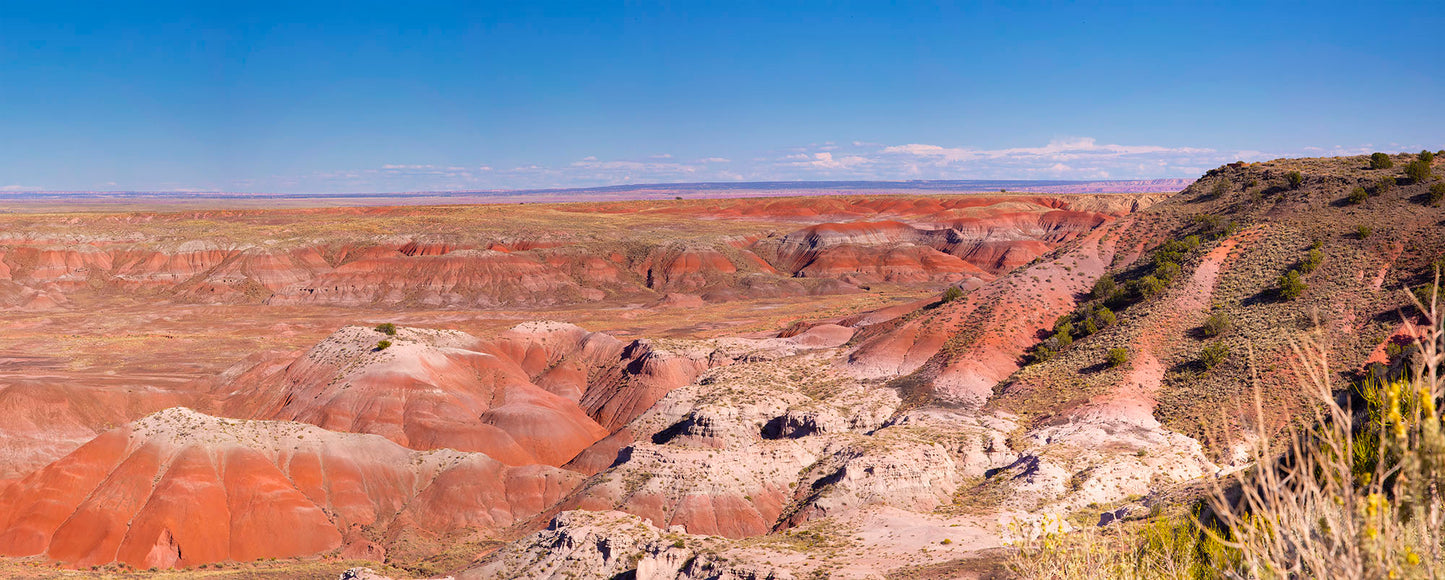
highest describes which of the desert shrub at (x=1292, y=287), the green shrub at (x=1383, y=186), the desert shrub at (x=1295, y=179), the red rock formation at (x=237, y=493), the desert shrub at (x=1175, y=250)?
the desert shrub at (x=1295, y=179)

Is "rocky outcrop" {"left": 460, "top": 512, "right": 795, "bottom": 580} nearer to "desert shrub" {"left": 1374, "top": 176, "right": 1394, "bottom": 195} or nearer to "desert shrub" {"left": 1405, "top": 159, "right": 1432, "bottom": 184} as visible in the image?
"desert shrub" {"left": 1374, "top": 176, "right": 1394, "bottom": 195}

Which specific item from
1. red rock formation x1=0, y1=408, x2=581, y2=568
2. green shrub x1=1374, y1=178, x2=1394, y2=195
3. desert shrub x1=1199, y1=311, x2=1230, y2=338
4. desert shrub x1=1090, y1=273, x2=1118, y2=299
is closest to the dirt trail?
desert shrub x1=1199, y1=311, x2=1230, y2=338

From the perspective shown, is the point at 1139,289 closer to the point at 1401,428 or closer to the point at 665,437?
the point at 665,437

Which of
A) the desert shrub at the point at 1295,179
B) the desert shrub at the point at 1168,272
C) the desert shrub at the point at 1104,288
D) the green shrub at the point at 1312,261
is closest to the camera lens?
the green shrub at the point at 1312,261

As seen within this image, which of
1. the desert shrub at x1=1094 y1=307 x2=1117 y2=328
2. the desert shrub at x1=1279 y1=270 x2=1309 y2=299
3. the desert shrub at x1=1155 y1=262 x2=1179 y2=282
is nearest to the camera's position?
the desert shrub at x1=1279 y1=270 x2=1309 y2=299

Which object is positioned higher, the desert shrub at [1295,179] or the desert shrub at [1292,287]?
the desert shrub at [1295,179]

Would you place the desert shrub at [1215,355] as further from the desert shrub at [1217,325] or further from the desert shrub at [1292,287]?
the desert shrub at [1292,287]

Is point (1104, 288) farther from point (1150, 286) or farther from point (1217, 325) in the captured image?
point (1217, 325)

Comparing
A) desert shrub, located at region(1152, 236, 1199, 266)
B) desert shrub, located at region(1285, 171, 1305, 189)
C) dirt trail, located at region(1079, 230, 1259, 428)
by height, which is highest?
desert shrub, located at region(1285, 171, 1305, 189)

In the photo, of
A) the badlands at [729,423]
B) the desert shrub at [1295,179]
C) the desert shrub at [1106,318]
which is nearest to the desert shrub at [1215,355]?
the badlands at [729,423]
